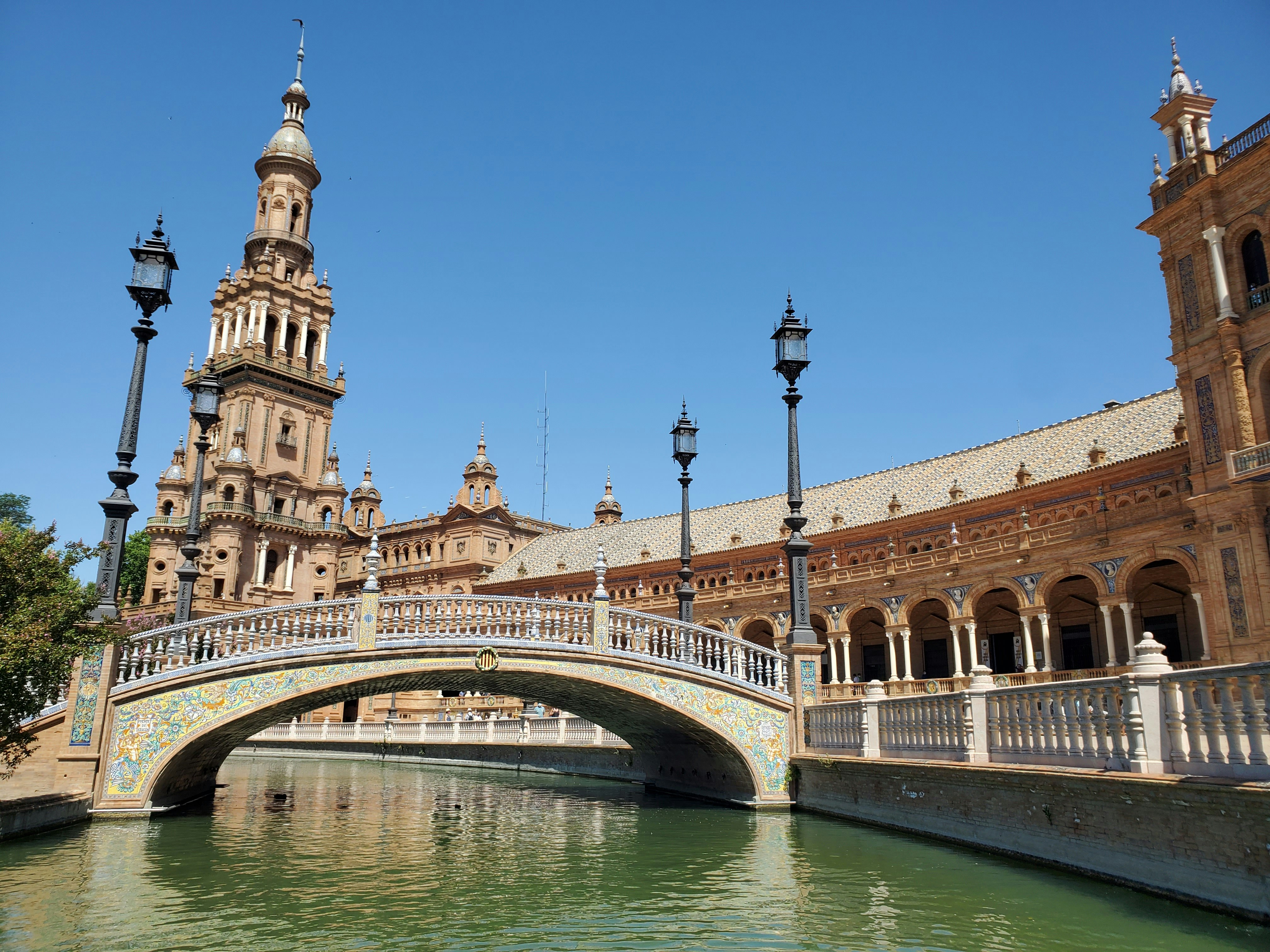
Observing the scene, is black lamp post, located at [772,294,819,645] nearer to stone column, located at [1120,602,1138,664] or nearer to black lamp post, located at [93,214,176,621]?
black lamp post, located at [93,214,176,621]

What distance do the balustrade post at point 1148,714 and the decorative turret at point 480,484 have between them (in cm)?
5753

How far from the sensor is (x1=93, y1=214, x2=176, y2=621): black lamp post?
1452 centimetres

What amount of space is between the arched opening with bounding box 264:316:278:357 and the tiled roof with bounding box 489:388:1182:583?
2161 cm

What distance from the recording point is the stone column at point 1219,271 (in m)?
25.7

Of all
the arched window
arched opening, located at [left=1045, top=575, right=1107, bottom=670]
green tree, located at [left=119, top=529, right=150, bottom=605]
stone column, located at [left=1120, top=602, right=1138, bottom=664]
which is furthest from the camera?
green tree, located at [left=119, top=529, right=150, bottom=605]

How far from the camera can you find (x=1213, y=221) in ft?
86.4

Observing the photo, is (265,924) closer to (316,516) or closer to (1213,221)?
(1213,221)

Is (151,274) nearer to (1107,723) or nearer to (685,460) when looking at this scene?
(685,460)

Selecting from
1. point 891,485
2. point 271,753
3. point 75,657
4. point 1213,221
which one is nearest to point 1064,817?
point 75,657

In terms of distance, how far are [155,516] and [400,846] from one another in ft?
177

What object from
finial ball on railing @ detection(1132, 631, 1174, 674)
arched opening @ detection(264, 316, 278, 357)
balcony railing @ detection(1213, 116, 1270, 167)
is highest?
arched opening @ detection(264, 316, 278, 357)

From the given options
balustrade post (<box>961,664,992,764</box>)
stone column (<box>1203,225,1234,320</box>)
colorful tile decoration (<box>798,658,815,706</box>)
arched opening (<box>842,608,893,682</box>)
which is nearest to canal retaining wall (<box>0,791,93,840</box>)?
colorful tile decoration (<box>798,658,815,706</box>)

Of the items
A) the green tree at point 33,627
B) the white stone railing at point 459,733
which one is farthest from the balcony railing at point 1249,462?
the green tree at point 33,627

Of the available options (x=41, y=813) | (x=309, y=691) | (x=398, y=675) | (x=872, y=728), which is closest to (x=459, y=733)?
(x=398, y=675)
